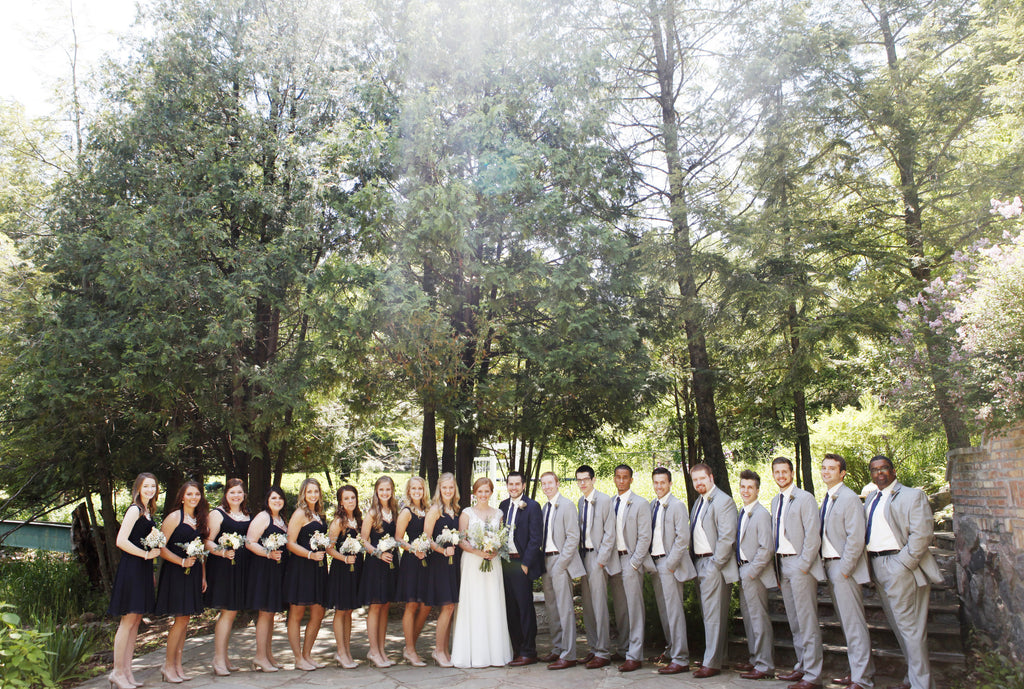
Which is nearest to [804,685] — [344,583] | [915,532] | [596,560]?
[915,532]

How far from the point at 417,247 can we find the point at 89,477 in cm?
733

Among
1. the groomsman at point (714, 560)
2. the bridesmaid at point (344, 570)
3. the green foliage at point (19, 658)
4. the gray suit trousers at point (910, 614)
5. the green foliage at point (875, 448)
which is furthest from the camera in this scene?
the green foliage at point (875, 448)

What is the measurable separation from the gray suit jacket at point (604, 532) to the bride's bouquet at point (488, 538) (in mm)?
875

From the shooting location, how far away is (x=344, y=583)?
7227 millimetres

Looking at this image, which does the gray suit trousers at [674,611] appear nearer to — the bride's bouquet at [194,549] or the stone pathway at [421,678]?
the stone pathway at [421,678]

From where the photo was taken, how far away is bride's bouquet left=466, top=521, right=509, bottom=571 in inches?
280

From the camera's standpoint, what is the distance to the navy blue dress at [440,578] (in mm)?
7297

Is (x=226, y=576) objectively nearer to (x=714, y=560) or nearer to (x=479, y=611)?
(x=479, y=611)

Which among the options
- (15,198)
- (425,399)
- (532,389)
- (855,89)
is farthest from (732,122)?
(15,198)

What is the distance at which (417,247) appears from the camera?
30.4 feet

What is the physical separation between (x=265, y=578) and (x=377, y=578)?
1058 millimetres

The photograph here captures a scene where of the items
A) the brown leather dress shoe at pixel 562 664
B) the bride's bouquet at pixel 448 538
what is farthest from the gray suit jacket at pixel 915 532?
the bride's bouquet at pixel 448 538

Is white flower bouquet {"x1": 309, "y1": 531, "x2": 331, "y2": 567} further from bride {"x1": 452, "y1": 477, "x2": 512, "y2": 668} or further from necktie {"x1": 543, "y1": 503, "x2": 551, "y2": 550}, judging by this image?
necktie {"x1": 543, "y1": 503, "x2": 551, "y2": 550}

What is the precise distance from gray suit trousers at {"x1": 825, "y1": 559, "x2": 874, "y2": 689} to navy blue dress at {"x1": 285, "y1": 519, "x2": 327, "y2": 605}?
15.5 feet
